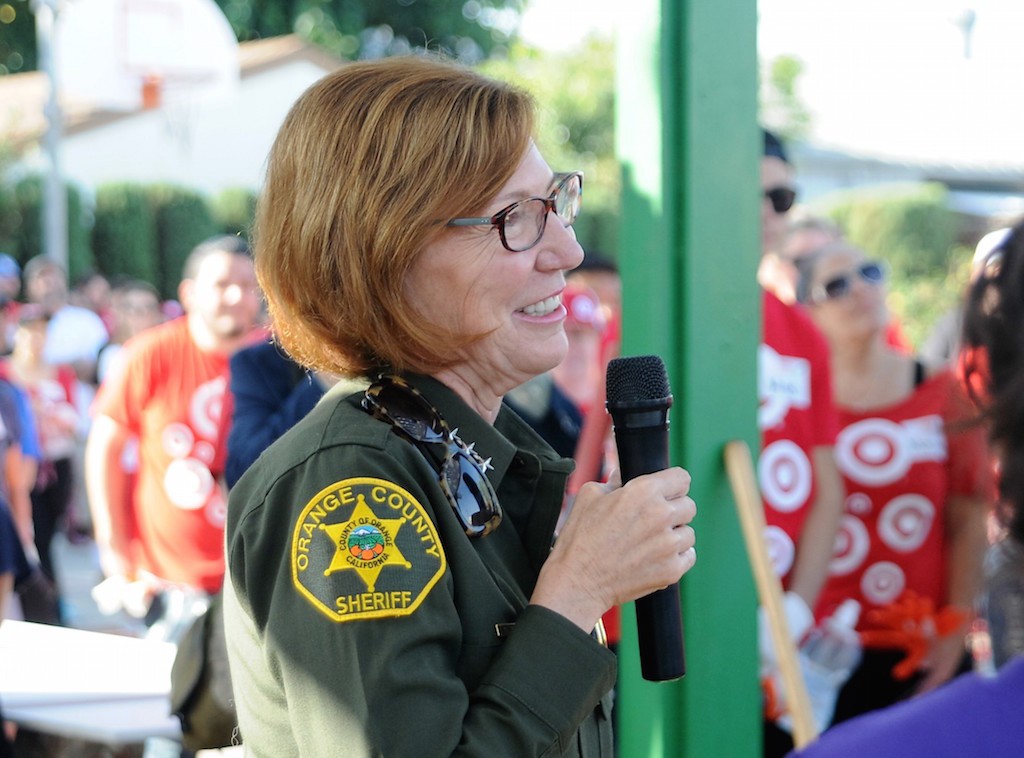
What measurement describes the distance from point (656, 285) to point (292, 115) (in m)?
1.35

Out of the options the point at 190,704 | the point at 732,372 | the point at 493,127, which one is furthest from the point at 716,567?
the point at 493,127

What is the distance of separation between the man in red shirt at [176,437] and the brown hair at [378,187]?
326cm

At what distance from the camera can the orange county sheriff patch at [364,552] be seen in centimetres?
137

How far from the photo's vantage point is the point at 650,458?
5.36 ft

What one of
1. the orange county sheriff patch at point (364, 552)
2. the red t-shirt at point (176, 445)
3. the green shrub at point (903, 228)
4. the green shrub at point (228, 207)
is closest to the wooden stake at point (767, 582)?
the orange county sheriff patch at point (364, 552)

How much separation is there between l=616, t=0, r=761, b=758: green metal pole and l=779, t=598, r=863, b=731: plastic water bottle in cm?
56

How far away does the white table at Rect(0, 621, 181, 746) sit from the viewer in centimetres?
303

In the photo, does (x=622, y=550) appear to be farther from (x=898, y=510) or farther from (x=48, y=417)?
(x=48, y=417)

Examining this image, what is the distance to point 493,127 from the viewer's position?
160 cm

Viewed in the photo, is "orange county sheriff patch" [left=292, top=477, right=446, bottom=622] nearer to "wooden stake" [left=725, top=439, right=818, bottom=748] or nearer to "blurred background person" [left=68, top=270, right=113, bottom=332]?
"wooden stake" [left=725, top=439, right=818, bottom=748]

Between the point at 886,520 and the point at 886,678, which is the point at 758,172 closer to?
the point at 886,520

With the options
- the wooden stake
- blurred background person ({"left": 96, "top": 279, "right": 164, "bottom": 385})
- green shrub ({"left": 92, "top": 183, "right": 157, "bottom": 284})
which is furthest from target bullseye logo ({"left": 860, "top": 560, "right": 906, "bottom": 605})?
green shrub ({"left": 92, "top": 183, "right": 157, "bottom": 284})

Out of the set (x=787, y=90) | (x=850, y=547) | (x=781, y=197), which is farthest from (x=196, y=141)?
(x=787, y=90)

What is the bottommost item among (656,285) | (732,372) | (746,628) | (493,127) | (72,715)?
(72,715)
